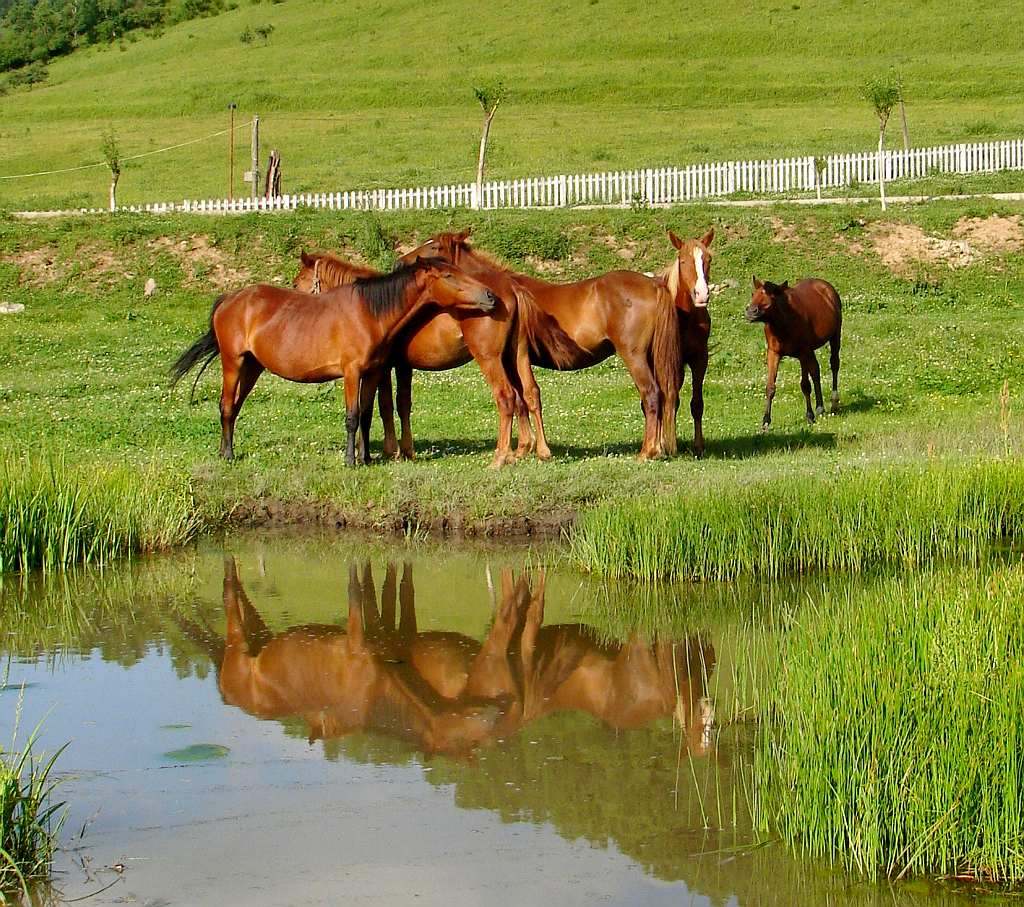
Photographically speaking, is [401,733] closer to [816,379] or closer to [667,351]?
[667,351]

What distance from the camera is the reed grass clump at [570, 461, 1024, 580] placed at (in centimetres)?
1173

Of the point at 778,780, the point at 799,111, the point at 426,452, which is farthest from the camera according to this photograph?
the point at 799,111

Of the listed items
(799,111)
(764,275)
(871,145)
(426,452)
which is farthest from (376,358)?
(799,111)

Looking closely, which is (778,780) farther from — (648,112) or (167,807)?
(648,112)

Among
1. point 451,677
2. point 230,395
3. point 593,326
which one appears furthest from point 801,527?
point 230,395

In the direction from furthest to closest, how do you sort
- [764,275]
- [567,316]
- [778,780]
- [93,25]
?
[93,25] < [764,275] < [567,316] < [778,780]

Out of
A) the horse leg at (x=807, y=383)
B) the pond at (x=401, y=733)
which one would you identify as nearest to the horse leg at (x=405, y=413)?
the pond at (x=401, y=733)

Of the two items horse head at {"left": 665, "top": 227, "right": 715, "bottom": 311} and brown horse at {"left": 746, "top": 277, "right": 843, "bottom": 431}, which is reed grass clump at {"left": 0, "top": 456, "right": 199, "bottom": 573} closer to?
horse head at {"left": 665, "top": 227, "right": 715, "bottom": 311}

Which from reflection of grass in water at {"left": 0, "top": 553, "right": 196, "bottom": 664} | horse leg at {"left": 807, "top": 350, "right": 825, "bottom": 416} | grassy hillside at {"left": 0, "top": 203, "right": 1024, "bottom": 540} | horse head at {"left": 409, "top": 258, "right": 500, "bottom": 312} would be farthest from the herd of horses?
reflection of grass in water at {"left": 0, "top": 553, "right": 196, "bottom": 664}

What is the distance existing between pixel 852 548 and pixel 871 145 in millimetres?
37506

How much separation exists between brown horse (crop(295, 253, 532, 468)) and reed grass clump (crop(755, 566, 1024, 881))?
26.2ft

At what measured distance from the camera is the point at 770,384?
17859 millimetres

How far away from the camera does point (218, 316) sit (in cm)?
1606

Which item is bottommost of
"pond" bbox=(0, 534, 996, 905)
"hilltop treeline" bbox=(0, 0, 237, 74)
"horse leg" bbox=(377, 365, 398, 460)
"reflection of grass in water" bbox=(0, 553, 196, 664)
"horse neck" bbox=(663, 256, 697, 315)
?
"pond" bbox=(0, 534, 996, 905)
